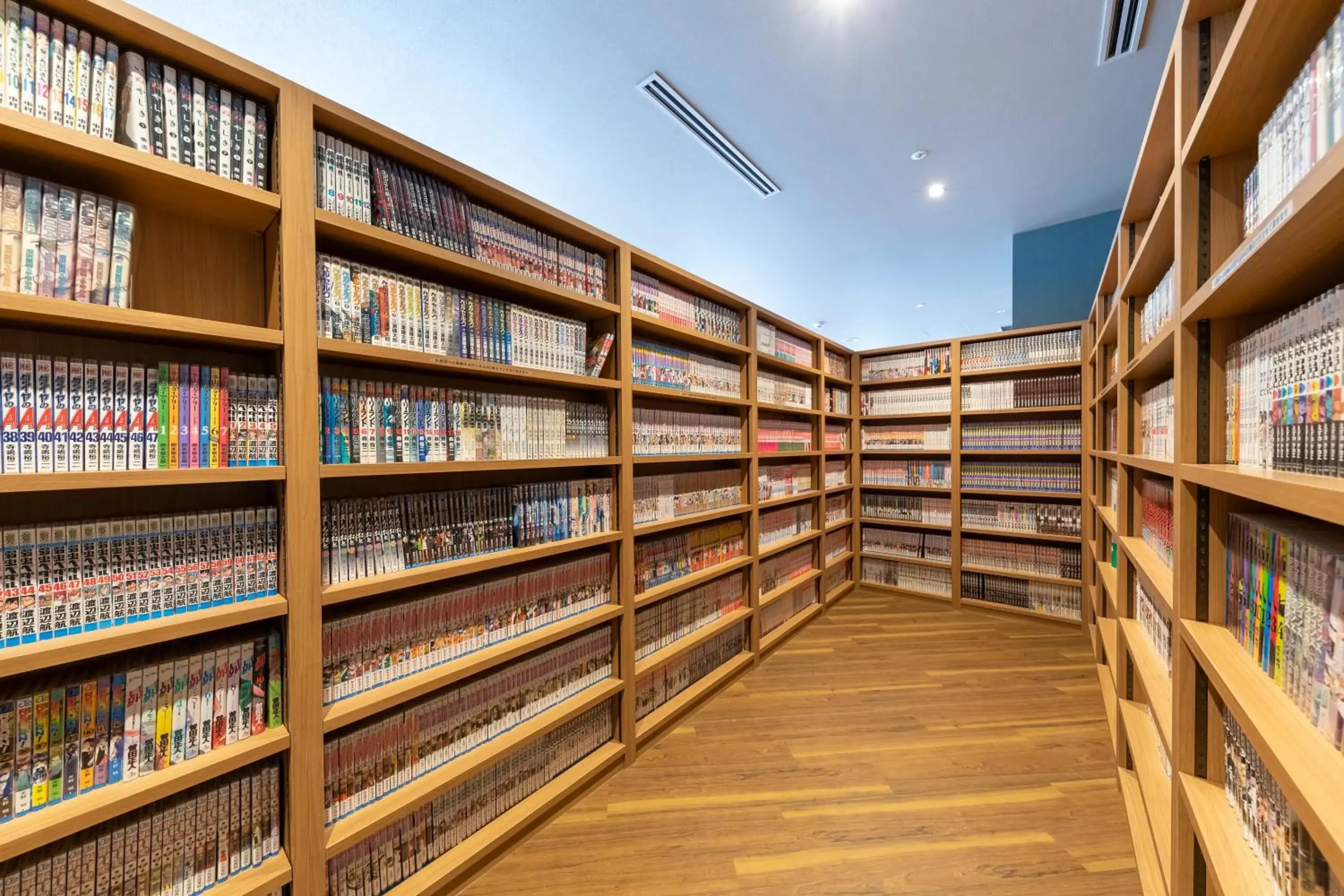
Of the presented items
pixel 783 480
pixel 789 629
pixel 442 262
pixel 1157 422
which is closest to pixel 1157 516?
pixel 1157 422

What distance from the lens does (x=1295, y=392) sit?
30.0 inches

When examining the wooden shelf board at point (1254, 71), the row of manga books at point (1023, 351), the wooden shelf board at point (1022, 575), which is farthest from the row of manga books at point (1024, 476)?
the wooden shelf board at point (1254, 71)

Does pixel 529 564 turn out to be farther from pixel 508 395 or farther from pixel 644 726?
pixel 644 726

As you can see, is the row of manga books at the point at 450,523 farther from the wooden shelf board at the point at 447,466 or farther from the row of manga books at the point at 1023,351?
the row of manga books at the point at 1023,351

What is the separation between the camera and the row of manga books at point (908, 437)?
4.07 metres

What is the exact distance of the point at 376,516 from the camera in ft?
4.58

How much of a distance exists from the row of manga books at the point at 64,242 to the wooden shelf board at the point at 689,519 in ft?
5.36

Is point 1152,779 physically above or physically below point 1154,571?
below

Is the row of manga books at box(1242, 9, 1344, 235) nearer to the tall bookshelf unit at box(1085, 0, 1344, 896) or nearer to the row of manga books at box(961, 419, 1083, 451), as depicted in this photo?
the tall bookshelf unit at box(1085, 0, 1344, 896)

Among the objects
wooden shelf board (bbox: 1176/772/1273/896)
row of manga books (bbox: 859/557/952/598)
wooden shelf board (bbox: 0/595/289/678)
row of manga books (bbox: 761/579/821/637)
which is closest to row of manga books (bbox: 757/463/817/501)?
row of manga books (bbox: 761/579/821/637)

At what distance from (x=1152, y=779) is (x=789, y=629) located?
1.99 m

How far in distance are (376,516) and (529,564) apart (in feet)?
1.99

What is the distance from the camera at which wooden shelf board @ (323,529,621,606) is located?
127cm

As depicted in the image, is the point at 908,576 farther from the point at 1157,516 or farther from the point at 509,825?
the point at 509,825
